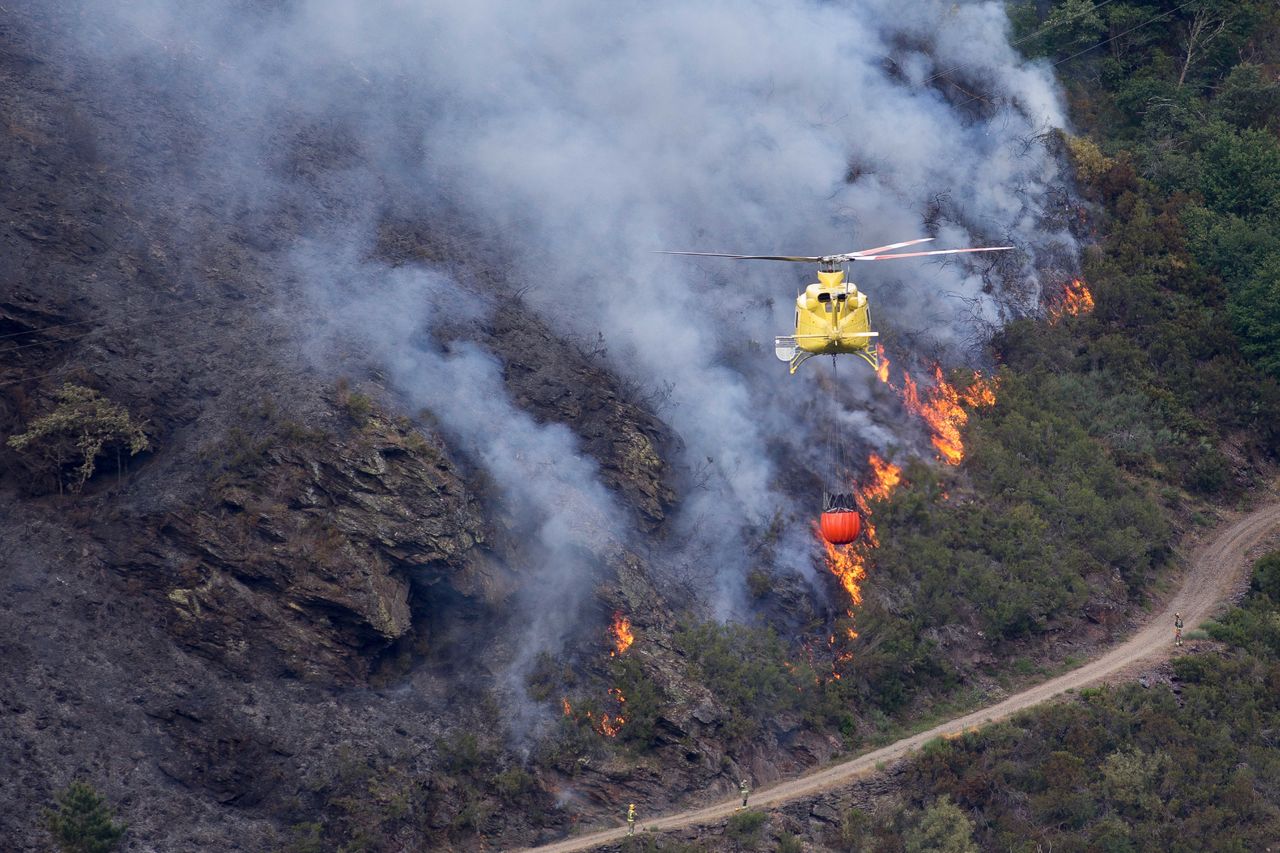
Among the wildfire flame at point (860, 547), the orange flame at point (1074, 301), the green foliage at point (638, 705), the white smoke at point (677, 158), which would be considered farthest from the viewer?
the orange flame at point (1074, 301)

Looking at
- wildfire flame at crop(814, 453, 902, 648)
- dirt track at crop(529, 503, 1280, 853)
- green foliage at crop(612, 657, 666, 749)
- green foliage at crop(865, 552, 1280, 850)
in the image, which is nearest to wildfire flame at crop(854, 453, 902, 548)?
wildfire flame at crop(814, 453, 902, 648)

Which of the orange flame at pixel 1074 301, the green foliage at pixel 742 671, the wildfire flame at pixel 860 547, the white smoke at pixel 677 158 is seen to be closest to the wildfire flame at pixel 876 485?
the wildfire flame at pixel 860 547

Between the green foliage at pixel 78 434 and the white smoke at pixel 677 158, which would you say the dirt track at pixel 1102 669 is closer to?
the white smoke at pixel 677 158

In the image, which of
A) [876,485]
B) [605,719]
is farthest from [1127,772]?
[605,719]

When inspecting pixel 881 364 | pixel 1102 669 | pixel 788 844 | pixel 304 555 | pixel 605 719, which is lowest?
pixel 788 844

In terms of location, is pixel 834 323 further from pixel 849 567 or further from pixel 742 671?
pixel 742 671

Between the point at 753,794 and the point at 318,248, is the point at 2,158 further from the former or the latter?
the point at 753,794
